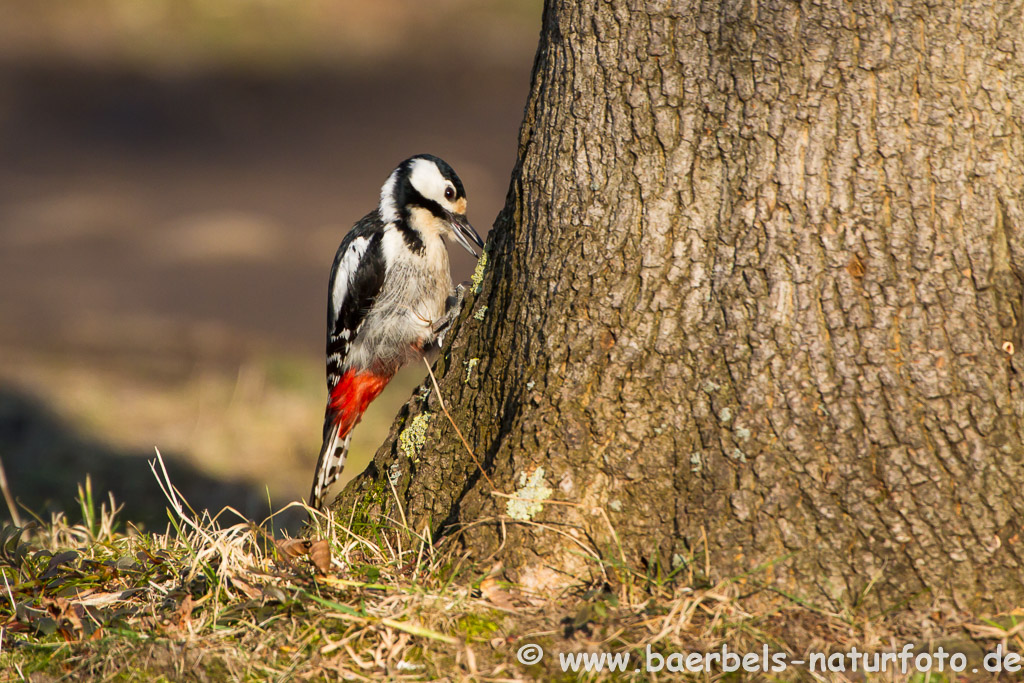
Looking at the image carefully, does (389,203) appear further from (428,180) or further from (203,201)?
(203,201)

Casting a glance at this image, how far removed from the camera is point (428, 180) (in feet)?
15.6

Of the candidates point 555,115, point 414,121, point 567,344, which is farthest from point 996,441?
point 414,121

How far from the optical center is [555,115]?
2666 millimetres

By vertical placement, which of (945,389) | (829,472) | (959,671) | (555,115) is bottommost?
(959,671)

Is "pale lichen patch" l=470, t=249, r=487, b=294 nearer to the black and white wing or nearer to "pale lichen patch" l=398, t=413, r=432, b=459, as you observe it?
"pale lichen patch" l=398, t=413, r=432, b=459

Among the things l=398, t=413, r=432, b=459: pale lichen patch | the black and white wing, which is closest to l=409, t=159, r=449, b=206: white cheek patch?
the black and white wing

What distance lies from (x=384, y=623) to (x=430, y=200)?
2.83 meters

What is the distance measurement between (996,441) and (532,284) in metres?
1.25

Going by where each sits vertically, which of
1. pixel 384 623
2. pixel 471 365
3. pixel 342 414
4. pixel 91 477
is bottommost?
pixel 91 477

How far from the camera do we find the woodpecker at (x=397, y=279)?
4.75m

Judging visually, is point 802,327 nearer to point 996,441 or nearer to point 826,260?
point 826,260

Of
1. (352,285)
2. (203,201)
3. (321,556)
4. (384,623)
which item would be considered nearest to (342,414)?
(352,285)

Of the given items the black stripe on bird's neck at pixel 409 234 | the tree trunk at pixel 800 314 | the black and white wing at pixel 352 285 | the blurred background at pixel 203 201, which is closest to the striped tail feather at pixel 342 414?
the black and white wing at pixel 352 285

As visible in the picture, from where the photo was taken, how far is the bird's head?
471 centimetres
